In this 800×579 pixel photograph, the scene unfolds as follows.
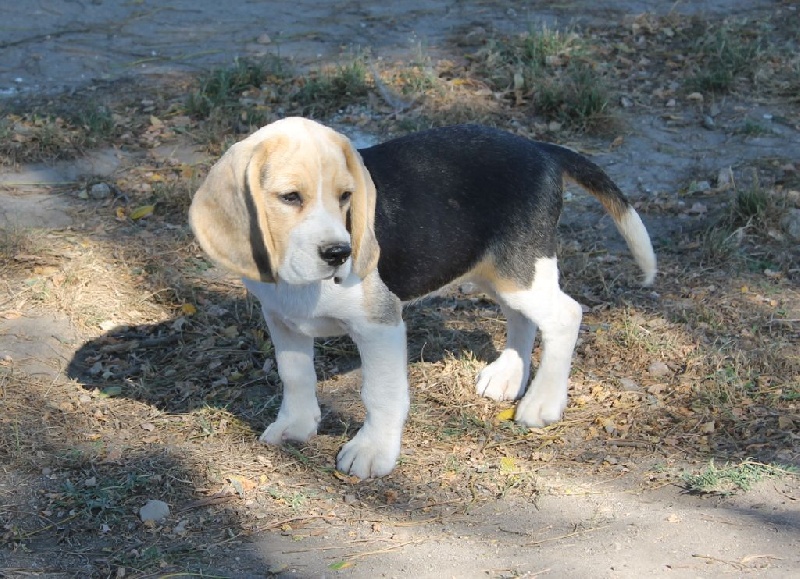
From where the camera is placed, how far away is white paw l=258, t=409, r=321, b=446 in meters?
4.98

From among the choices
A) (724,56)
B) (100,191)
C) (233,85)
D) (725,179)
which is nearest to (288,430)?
(100,191)

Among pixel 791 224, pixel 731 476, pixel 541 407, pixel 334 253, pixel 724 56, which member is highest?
pixel 334 253

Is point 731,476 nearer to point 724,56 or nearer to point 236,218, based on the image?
point 236,218

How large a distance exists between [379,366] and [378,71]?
16.6 feet

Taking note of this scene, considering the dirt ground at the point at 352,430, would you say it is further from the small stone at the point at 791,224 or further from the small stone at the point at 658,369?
the small stone at the point at 791,224

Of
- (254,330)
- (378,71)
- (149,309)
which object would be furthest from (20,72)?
(254,330)

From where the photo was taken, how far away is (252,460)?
16.0ft

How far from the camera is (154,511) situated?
172 inches

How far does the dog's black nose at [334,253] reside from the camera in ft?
12.8

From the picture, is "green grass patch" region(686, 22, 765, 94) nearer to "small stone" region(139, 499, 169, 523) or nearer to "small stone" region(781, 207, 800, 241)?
"small stone" region(781, 207, 800, 241)

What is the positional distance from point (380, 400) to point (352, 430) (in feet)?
1.84

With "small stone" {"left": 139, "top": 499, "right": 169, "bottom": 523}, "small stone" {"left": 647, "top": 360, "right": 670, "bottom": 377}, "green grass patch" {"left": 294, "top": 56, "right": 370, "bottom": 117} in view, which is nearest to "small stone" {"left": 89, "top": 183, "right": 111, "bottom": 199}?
"green grass patch" {"left": 294, "top": 56, "right": 370, "bottom": 117}

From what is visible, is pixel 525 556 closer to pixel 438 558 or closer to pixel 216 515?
pixel 438 558

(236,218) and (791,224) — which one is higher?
(236,218)
